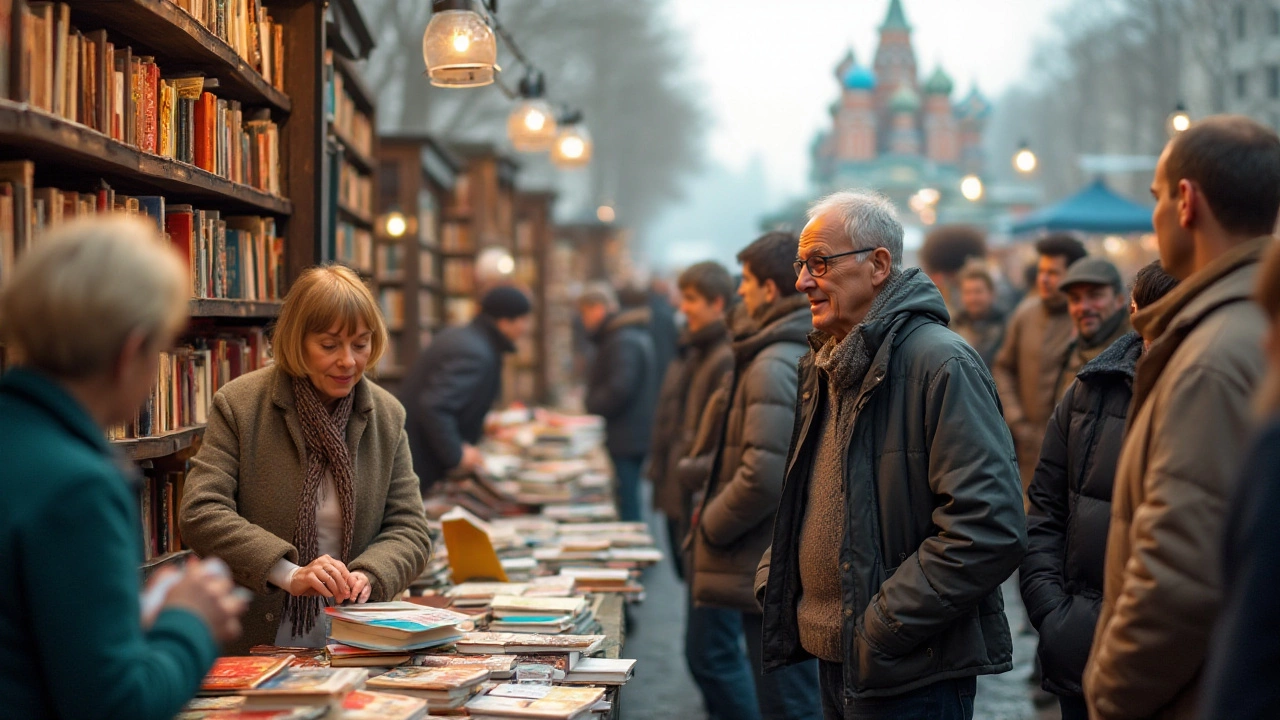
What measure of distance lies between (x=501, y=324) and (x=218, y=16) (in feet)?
10.4

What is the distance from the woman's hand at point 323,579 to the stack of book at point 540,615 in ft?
1.97

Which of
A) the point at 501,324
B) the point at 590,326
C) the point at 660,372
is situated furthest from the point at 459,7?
the point at 660,372

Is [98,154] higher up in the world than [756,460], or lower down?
higher up

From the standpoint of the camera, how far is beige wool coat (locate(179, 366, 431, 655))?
124 inches

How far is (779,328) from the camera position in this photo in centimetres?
441

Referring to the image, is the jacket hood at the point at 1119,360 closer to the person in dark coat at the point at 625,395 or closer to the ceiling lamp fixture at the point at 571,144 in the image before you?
the person in dark coat at the point at 625,395

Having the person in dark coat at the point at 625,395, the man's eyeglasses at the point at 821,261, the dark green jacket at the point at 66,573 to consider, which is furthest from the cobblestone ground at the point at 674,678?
the dark green jacket at the point at 66,573

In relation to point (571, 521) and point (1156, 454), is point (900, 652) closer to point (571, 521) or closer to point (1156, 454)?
point (1156, 454)

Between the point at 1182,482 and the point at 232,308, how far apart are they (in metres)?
2.95

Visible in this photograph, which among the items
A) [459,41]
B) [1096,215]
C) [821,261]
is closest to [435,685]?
[821,261]

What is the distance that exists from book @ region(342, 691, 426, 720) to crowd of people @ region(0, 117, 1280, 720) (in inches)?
19.2

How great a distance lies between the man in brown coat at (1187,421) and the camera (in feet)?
6.78

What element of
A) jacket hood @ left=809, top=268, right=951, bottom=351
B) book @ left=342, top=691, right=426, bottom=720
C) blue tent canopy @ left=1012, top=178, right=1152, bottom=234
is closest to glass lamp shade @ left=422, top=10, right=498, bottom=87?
jacket hood @ left=809, top=268, right=951, bottom=351

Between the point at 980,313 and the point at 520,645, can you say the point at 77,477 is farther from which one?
the point at 980,313
